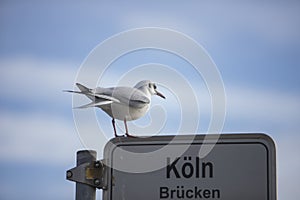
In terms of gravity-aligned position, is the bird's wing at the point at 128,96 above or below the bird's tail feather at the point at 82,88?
above

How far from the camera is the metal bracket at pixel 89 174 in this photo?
3.65 m

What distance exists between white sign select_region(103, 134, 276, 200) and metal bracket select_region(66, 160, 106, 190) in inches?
3.5

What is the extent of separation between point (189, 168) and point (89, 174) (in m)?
0.69

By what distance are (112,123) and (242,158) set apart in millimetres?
2690

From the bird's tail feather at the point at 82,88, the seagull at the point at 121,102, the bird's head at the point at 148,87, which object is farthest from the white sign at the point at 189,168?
the bird's head at the point at 148,87

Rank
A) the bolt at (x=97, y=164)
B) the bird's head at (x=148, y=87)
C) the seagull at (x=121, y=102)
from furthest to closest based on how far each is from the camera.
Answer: the bird's head at (x=148, y=87)
the seagull at (x=121, y=102)
the bolt at (x=97, y=164)

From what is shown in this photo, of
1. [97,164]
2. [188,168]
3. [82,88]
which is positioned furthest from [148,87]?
[97,164]

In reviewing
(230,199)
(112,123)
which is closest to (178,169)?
(230,199)

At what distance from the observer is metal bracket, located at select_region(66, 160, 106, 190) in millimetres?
3654

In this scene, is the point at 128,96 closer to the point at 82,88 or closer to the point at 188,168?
the point at 82,88

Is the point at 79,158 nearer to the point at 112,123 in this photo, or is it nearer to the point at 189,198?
the point at 189,198

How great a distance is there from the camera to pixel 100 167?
12.5ft

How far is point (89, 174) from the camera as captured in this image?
12.1 ft

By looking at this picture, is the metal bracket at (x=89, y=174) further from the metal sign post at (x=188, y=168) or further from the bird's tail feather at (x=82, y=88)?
the bird's tail feather at (x=82, y=88)
